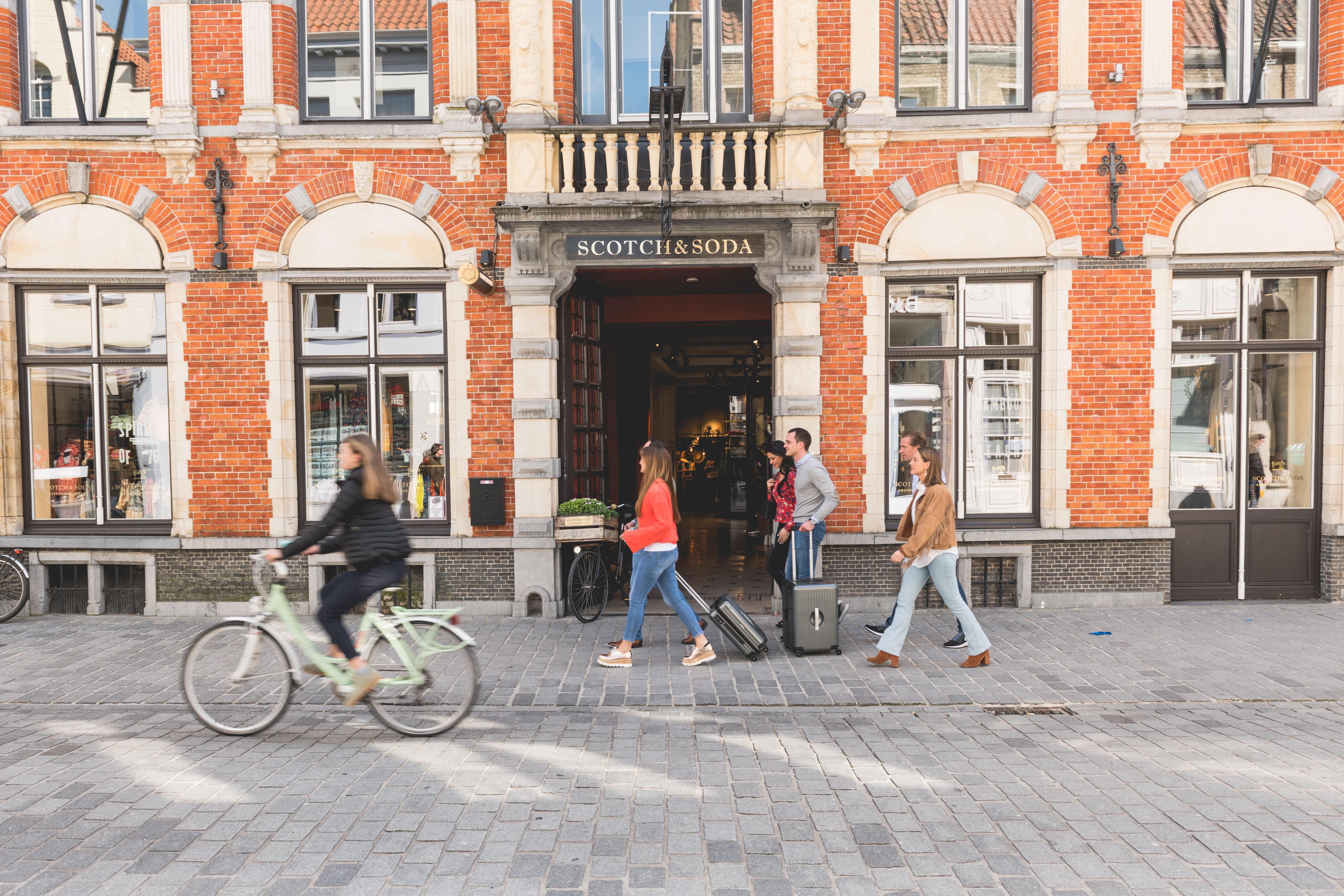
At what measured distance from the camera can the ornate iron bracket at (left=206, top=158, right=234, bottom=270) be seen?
910 cm

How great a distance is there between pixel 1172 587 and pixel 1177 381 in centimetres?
233

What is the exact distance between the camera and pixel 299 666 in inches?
217

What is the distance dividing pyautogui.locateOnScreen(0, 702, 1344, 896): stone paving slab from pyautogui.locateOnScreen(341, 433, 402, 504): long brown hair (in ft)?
5.23

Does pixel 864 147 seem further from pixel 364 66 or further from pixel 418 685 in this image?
pixel 418 685

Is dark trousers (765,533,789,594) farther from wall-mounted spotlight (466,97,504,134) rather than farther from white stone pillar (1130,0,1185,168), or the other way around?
white stone pillar (1130,0,1185,168)

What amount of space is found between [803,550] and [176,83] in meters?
8.39

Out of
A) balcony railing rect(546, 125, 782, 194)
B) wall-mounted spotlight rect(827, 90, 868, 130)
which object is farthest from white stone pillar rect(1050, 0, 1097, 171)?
balcony railing rect(546, 125, 782, 194)

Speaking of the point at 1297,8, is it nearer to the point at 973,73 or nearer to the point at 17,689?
the point at 973,73

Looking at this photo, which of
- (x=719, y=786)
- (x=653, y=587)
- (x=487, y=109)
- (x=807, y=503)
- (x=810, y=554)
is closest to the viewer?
(x=719, y=786)

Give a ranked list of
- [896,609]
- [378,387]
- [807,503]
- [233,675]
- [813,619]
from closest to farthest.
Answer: [233,675] < [896,609] < [813,619] < [807,503] < [378,387]

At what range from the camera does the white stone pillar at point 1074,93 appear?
8.93 meters

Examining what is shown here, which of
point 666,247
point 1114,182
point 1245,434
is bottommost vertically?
point 1245,434

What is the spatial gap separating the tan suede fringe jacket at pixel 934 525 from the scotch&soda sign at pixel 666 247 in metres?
3.41

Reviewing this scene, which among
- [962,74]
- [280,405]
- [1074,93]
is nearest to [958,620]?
[1074,93]
